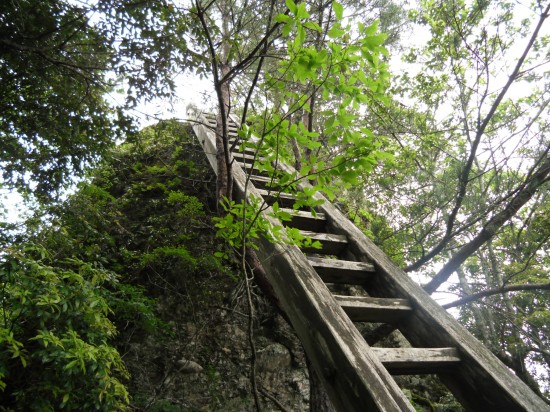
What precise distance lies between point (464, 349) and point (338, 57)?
1736 mm

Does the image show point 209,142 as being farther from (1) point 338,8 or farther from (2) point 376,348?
(2) point 376,348

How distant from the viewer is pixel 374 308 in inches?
84.3

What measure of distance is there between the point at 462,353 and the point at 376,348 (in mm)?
519

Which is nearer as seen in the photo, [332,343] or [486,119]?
[332,343]

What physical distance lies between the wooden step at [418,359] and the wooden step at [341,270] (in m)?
0.73

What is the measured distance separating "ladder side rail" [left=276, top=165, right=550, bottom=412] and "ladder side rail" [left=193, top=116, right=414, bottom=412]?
1.84 feet

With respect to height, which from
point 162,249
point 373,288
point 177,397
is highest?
point 162,249

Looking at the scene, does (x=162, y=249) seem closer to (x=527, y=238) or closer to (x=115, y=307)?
(x=115, y=307)

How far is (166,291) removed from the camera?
13.4 ft

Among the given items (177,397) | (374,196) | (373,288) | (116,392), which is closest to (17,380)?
(116,392)

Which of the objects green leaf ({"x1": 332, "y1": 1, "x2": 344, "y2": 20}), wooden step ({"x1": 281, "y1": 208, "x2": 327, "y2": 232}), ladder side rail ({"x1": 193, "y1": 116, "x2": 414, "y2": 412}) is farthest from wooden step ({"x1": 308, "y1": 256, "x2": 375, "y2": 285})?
green leaf ({"x1": 332, "y1": 1, "x2": 344, "y2": 20})

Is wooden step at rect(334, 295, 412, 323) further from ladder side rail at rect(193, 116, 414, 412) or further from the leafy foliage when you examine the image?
the leafy foliage

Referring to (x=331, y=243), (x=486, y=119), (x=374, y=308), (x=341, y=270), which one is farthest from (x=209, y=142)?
(x=374, y=308)

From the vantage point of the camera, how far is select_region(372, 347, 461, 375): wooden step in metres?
1.76
